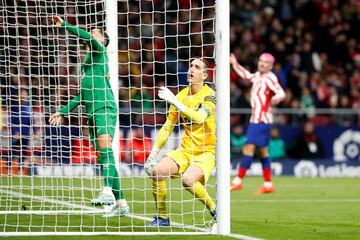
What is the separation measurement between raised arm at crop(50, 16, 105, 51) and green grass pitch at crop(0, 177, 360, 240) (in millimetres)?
1525

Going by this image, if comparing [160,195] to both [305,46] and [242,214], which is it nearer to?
[242,214]

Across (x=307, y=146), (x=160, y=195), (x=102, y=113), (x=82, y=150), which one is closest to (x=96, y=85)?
(x=102, y=113)

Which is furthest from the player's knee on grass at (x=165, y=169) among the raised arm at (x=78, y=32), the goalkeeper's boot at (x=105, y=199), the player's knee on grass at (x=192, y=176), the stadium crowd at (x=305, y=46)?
the stadium crowd at (x=305, y=46)

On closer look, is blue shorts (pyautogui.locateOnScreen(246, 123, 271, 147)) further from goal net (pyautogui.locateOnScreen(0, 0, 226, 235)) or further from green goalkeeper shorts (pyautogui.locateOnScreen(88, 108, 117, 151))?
green goalkeeper shorts (pyautogui.locateOnScreen(88, 108, 117, 151))

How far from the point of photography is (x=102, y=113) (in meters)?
10.7

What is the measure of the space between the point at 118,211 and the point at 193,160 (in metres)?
1.45

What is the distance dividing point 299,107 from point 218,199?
586 inches

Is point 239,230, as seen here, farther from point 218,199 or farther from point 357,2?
point 357,2

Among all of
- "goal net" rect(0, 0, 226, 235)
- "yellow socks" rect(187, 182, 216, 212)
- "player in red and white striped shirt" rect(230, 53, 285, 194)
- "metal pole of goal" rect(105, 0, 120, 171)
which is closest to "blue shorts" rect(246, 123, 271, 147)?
"player in red and white striped shirt" rect(230, 53, 285, 194)

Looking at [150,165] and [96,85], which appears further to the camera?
[96,85]

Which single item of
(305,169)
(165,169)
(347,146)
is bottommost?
(305,169)

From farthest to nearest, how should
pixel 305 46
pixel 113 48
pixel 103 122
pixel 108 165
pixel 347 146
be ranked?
pixel 305 46, pixel 347 146, pixel 113 48, pixel 103 122, pixel 108 165

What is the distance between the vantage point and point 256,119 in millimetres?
16000

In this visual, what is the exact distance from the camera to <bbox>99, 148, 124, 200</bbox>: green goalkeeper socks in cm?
1056
